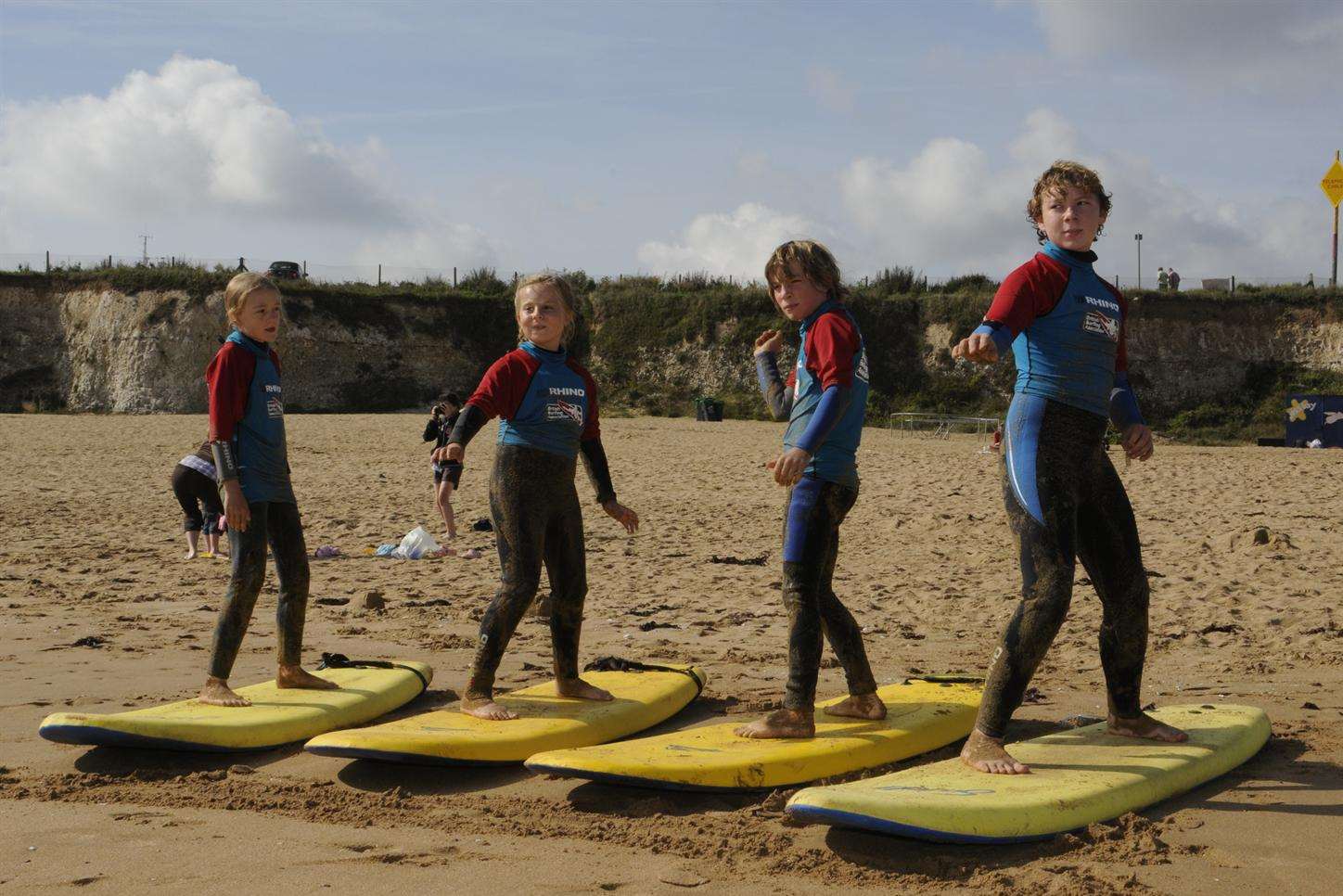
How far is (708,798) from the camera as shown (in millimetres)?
4254

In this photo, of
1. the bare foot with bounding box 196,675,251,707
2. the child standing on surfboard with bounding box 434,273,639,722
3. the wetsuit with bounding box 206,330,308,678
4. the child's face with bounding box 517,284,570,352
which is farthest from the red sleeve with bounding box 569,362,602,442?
the bare foot with bounding box 196,675,251,707

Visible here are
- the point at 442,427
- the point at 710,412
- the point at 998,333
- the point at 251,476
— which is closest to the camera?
the point at 998,333

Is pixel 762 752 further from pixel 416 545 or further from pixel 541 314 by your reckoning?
pixel 416 545

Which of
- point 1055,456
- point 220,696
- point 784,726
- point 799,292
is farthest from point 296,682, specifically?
point 1055,456

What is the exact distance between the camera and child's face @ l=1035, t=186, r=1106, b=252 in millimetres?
4281

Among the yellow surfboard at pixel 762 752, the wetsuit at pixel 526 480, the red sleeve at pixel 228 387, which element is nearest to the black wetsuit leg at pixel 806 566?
the yellow surfboard at pixel 762 752

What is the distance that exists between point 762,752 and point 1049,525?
4.05ft

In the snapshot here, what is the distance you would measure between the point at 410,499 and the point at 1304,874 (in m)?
12.2

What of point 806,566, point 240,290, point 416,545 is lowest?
point 416,545

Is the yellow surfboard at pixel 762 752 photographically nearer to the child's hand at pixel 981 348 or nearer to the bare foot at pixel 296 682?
the child's hand at pixel 981 348

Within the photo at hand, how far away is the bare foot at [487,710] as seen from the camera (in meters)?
5.00

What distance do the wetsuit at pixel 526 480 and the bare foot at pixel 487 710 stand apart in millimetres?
24

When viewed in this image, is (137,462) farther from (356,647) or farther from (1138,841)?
(1138,841)

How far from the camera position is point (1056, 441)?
4.17 meters
